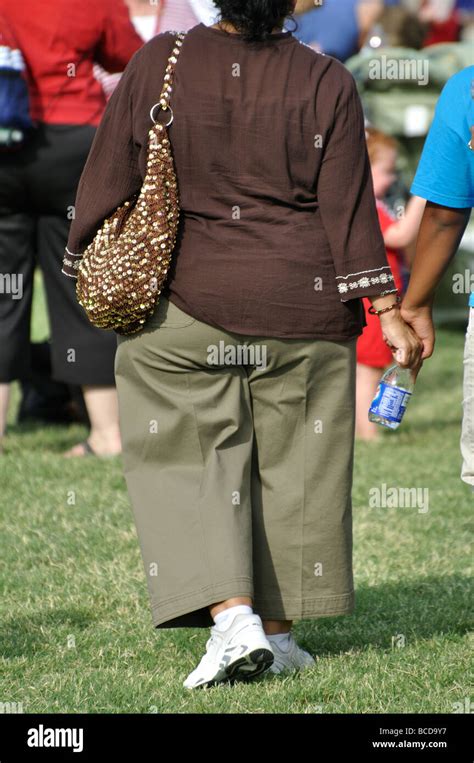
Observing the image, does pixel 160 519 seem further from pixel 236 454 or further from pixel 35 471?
pixel 35 471

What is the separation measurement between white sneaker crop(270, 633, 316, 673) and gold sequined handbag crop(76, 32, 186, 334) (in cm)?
95

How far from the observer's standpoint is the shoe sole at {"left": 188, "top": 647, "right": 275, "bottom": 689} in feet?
10.2

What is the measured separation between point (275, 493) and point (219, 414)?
0.28 meters

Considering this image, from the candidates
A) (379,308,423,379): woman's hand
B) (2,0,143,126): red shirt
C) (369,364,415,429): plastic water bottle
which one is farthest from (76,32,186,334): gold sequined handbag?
(2,0,143,126): red shirt

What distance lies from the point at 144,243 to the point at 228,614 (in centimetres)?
94

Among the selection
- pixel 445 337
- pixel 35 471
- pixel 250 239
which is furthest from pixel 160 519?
pixel 445 337

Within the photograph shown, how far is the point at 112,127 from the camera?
3133 mm

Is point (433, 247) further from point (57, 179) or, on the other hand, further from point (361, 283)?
point (57, 179)

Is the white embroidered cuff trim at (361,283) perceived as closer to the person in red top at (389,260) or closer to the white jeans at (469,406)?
the white jeans at (469,406)

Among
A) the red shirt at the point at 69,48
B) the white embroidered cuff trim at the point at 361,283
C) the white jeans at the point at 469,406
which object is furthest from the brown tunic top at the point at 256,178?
the red shirt at the point at 69,48

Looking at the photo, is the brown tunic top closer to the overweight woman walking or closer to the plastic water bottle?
the overweight woman walking

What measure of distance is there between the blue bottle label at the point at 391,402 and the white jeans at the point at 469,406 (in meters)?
0.28

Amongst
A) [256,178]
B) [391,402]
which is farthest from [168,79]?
[391,402]

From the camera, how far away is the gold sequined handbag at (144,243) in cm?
306
